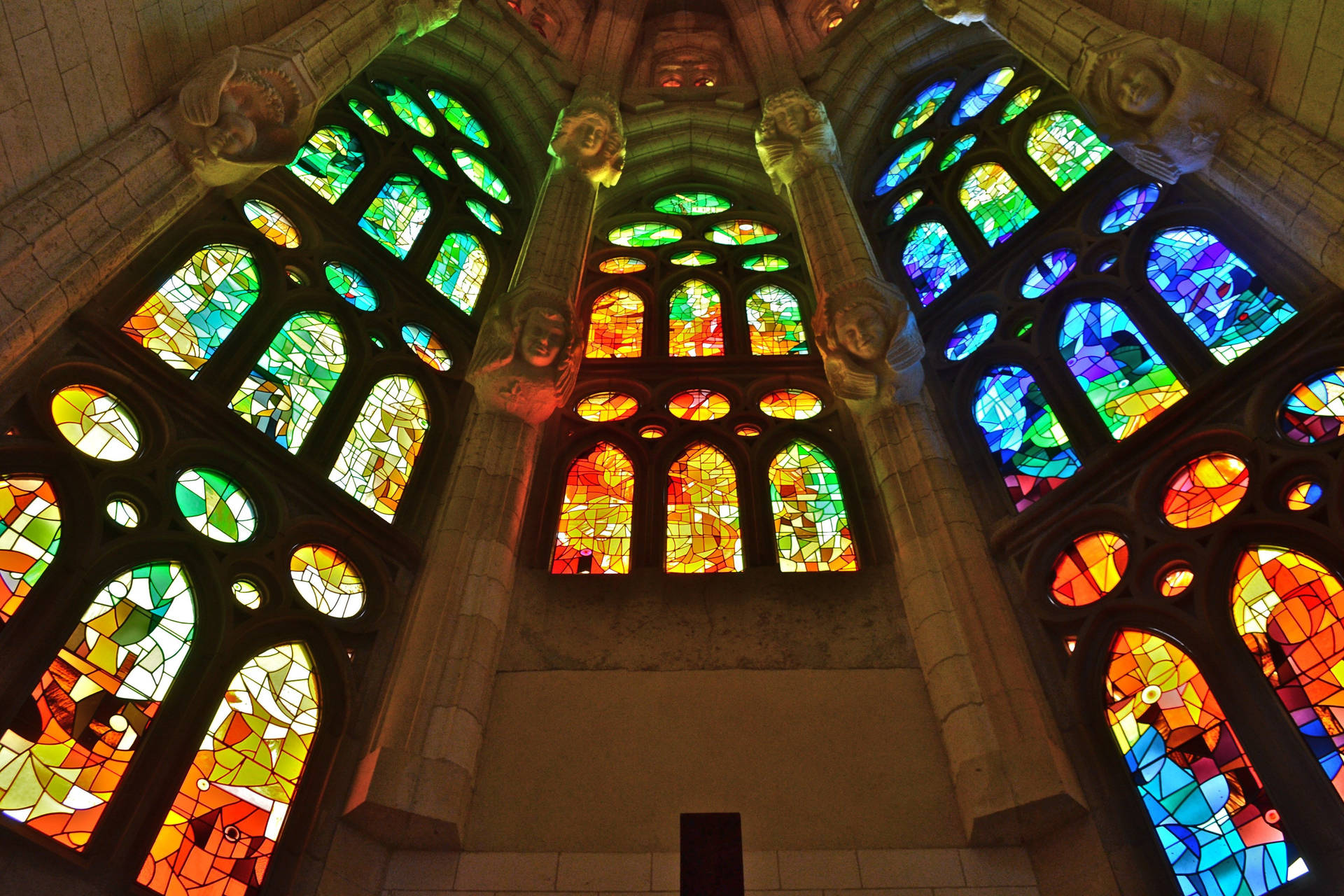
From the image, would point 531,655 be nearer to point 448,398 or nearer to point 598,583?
point 598,583

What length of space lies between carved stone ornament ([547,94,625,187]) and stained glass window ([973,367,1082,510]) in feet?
16.5

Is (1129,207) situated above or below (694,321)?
below

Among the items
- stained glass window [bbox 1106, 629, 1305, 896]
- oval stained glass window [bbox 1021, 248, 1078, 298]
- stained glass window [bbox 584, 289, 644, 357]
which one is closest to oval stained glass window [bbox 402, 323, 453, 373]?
stained glass window [bbox 584, 289, 644, 357]

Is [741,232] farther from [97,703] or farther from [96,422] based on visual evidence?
[97,703]

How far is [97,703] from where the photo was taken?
202 inches

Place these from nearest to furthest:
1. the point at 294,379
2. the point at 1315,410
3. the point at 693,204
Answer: the point at 1315,410, the point at 294,379, the point at 693,204

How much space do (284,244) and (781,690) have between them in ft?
19.4

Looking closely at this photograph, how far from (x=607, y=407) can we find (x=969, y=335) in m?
3.80

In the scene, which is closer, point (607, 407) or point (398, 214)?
point (607, 407)

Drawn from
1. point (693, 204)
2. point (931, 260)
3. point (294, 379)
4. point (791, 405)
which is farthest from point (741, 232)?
point (294, 379)

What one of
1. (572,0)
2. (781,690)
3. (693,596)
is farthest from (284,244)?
(572,0)

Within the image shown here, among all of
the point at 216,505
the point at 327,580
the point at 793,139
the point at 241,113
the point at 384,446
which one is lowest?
the point at 327,580

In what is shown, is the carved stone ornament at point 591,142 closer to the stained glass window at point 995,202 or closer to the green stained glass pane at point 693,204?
the green stained glass pane at point 693,204

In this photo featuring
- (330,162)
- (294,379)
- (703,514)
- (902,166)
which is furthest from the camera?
(902,166)
